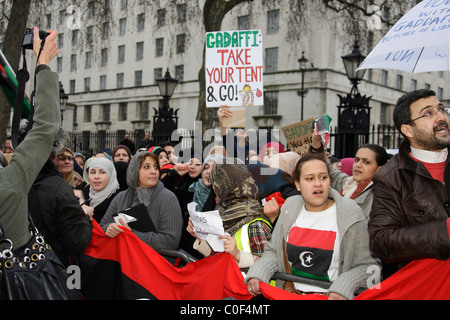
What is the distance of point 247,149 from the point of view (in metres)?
7.66

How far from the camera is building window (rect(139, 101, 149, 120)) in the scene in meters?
44.1

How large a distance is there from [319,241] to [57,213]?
1711 mm

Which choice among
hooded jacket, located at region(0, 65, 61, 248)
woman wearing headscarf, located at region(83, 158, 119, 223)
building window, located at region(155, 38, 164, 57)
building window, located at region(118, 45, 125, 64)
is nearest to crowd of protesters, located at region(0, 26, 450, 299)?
hooded jacket, located at region(0, 65, 61, 248)

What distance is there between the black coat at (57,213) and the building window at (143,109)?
41.7m

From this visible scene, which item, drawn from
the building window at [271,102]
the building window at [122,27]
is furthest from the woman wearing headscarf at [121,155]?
the building window at [122,27]

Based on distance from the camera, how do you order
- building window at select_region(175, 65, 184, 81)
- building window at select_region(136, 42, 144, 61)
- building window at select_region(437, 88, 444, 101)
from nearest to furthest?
building window at select_region(175, 65, 184, 81), building window at select_region(136, 42, 144, 61), building window at select_region(437, 88, 444, 101)

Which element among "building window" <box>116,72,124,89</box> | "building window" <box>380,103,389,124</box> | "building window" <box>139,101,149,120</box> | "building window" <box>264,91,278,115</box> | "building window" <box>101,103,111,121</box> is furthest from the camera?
"building window" <box>101,103,111,121</box>

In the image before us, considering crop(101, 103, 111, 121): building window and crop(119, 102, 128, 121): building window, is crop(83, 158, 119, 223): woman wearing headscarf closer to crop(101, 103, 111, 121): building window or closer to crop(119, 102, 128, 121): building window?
crop(119, 102, 128, 121): building window

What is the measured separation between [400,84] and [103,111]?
1183 inches

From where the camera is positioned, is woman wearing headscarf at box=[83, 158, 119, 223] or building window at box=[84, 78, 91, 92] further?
building window at box=[84, 78, 91, 92]

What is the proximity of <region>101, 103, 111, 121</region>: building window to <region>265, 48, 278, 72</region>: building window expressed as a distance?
2020 cm

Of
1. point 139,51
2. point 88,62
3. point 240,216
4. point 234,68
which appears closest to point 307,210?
point 240,216
